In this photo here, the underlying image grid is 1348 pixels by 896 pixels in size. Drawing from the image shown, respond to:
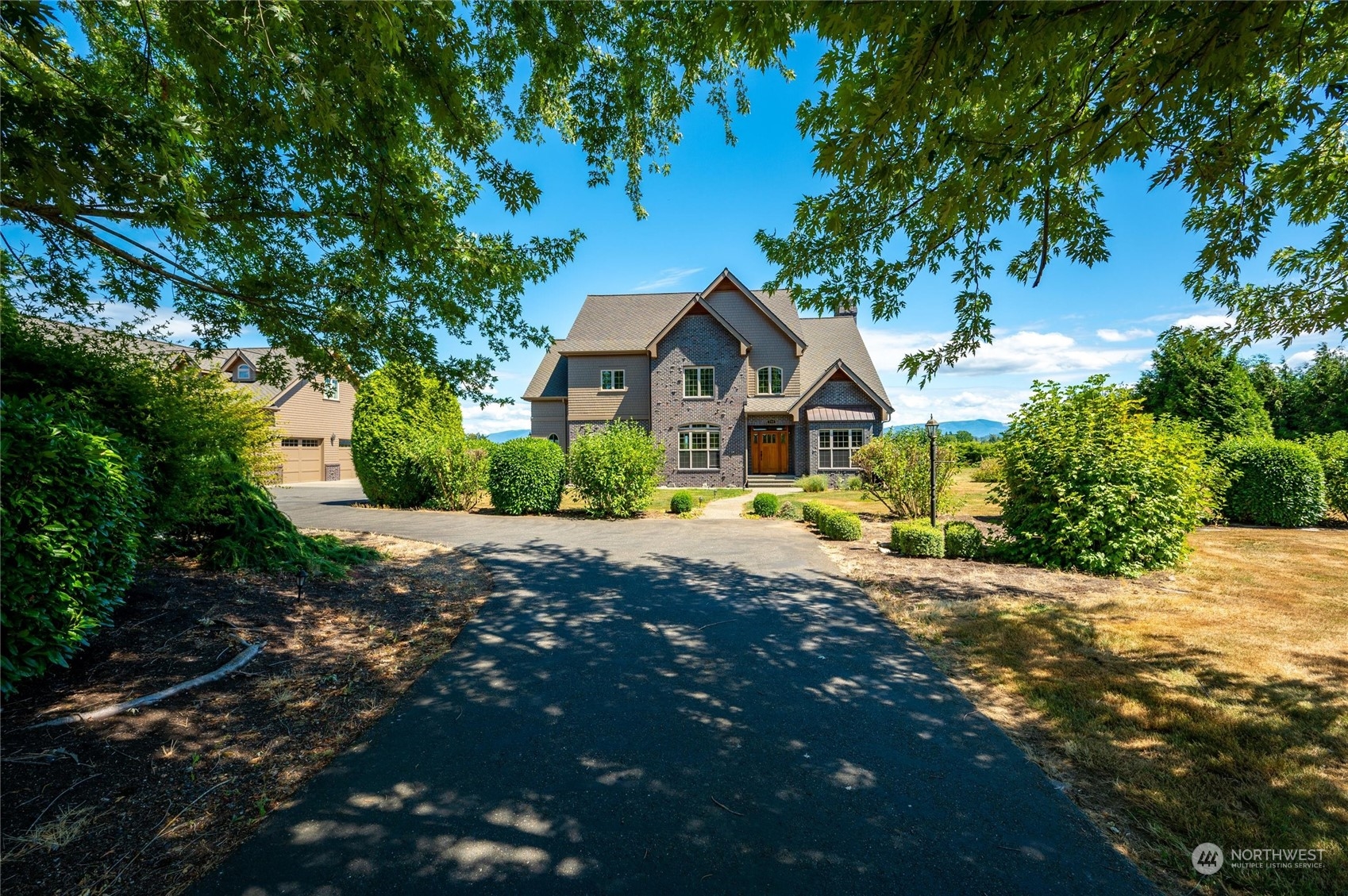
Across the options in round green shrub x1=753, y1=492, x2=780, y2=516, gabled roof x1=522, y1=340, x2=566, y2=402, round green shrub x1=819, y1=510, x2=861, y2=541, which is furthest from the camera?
gabled roof x1=522, y1=340, x2=566, y2=402

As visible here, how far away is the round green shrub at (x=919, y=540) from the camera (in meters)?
8.99

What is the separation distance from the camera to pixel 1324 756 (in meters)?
3.22

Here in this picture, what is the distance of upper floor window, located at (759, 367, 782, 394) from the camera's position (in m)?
24.0

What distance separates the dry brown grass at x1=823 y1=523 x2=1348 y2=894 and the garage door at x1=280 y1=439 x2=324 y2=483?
108 ft

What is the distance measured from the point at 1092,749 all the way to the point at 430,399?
671 inches

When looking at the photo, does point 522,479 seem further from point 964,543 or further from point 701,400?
point 964,543

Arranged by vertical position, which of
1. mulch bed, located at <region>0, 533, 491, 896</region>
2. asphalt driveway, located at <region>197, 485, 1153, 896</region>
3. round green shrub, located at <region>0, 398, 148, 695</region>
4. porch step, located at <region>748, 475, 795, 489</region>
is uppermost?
round green shrub, located at <region>0, 398, 148, 695</region>

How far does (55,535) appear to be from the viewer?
3.46m

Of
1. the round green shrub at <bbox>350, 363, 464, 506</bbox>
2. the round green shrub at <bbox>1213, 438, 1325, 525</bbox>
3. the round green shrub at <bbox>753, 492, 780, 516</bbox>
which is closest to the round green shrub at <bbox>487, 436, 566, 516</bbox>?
the round green shrub at <bbox>350, 363, 464, 506</bbox>

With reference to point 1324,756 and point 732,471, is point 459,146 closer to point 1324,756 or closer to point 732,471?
point 1324,756

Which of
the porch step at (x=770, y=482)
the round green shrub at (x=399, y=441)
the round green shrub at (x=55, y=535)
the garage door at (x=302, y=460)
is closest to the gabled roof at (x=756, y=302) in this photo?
the porch step at (x=770, y=482)

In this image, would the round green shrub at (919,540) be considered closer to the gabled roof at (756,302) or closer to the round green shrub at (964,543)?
the round green shrub at (964,543)

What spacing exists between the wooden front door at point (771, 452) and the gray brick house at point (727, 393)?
38 millimetres

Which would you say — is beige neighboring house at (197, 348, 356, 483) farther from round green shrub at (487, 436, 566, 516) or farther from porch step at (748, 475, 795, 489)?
porch step at (748, 475, 795, 489)
